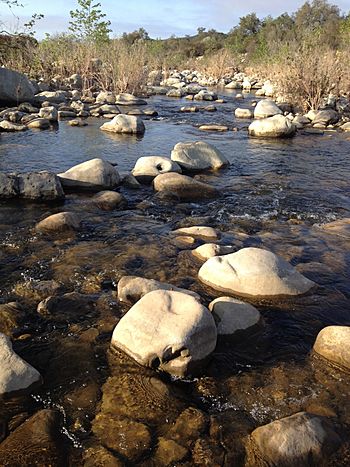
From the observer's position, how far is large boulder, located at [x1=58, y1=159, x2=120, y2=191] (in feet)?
24.9

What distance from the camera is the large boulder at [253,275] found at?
4.36m

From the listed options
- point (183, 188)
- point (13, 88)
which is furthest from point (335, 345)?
point (13, 88)

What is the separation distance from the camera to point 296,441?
8.45ft

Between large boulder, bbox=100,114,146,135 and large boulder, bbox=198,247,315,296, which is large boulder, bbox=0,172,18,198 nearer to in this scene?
large boulder, bbox=198,247,315,296

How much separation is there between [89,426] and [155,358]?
0.71m

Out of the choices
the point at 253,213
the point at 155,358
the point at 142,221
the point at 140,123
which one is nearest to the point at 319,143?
the point at 140,123

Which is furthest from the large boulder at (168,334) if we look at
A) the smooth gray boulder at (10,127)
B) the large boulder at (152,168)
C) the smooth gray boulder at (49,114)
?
the smooth gray boulder at (49,114)

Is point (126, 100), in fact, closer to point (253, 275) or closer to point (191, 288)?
point (191, 288)

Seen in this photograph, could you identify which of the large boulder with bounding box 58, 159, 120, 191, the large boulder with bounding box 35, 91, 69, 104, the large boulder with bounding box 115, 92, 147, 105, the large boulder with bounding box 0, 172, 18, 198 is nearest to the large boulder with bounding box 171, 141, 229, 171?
the large boulder with bounding box 58, 159, 120, 191

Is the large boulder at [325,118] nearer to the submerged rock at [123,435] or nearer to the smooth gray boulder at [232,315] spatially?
the smooth gray boulder at [232,315]

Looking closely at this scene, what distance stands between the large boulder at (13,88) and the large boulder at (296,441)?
634 inches

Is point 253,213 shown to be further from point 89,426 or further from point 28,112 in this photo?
point 28,112

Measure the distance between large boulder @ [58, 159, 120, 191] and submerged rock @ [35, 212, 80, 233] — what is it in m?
1.68

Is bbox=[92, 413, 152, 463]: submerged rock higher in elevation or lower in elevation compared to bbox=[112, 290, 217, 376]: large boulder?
lower
